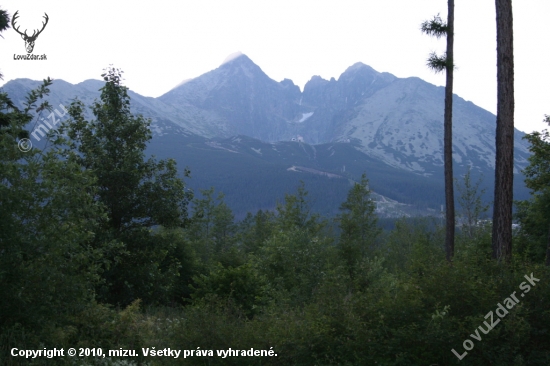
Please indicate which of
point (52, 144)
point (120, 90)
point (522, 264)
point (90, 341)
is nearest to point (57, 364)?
point (90, 341)

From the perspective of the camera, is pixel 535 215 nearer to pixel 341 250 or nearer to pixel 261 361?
pixel 341 250

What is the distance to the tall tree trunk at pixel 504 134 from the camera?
11961mm

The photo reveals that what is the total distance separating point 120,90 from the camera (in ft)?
65.1

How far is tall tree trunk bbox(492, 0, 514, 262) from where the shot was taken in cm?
1196

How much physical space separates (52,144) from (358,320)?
723 cm

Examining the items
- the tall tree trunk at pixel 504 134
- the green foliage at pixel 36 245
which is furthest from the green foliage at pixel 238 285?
the green foliage at pixel 36 245

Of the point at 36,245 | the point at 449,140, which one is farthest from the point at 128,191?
the point at 449,140

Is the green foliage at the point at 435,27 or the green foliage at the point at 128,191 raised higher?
the green foliage at the point at 435,27

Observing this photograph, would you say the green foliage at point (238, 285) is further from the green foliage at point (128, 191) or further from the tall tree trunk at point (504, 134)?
the tall tree trunk at point (504, 134)

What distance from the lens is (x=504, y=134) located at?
12.1 metres

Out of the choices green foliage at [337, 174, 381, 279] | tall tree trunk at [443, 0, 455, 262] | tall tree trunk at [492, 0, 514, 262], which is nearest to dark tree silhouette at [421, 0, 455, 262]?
tall tree trunk at [443, 0, 455, 262]

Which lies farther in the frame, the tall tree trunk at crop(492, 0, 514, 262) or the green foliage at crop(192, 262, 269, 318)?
the green foliage at crop(192, 262, 269, 318)

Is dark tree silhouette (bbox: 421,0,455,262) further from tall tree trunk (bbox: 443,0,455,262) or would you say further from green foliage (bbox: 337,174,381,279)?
green foliage (bbox: 337,174,381,279)

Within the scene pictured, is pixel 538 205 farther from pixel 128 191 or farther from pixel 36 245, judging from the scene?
pixel 36 245
